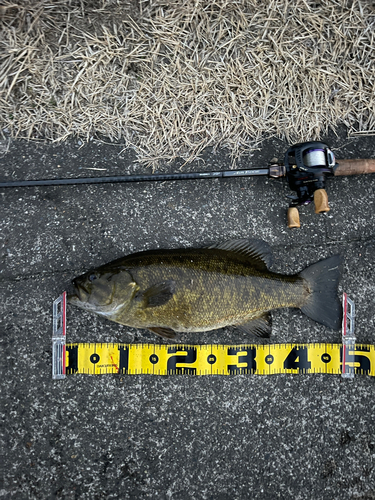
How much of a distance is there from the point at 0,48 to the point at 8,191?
133 cm

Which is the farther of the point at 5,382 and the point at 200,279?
the point at 5,382

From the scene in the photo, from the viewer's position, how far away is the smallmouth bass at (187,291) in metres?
2.59

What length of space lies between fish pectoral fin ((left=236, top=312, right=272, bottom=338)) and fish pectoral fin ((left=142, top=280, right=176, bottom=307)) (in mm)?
733

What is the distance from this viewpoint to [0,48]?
301cm

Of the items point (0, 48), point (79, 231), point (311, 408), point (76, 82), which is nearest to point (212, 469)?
point (311, 408)

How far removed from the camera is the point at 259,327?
113 inches

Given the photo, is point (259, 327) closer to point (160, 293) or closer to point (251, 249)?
point (251, 249)

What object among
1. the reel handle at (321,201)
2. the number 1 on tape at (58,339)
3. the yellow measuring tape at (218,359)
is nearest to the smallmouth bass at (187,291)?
the number 1 on tape at (58,339)

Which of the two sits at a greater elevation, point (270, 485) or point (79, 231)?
point (79, 231)

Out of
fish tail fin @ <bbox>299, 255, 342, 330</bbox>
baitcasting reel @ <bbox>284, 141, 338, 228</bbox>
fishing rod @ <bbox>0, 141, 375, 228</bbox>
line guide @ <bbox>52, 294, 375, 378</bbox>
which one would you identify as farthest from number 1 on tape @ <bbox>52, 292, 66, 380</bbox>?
baitcasting reel @ <bbox>284, 141, 338, 228</bbox>

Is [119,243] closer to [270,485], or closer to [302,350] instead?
[302,350]

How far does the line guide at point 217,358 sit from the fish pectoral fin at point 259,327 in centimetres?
24

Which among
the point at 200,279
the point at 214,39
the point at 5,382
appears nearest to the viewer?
the point at 200,279

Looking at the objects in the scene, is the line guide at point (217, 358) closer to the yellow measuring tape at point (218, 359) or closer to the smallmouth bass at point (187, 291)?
the yellow measuring tape at point (218, 359)
